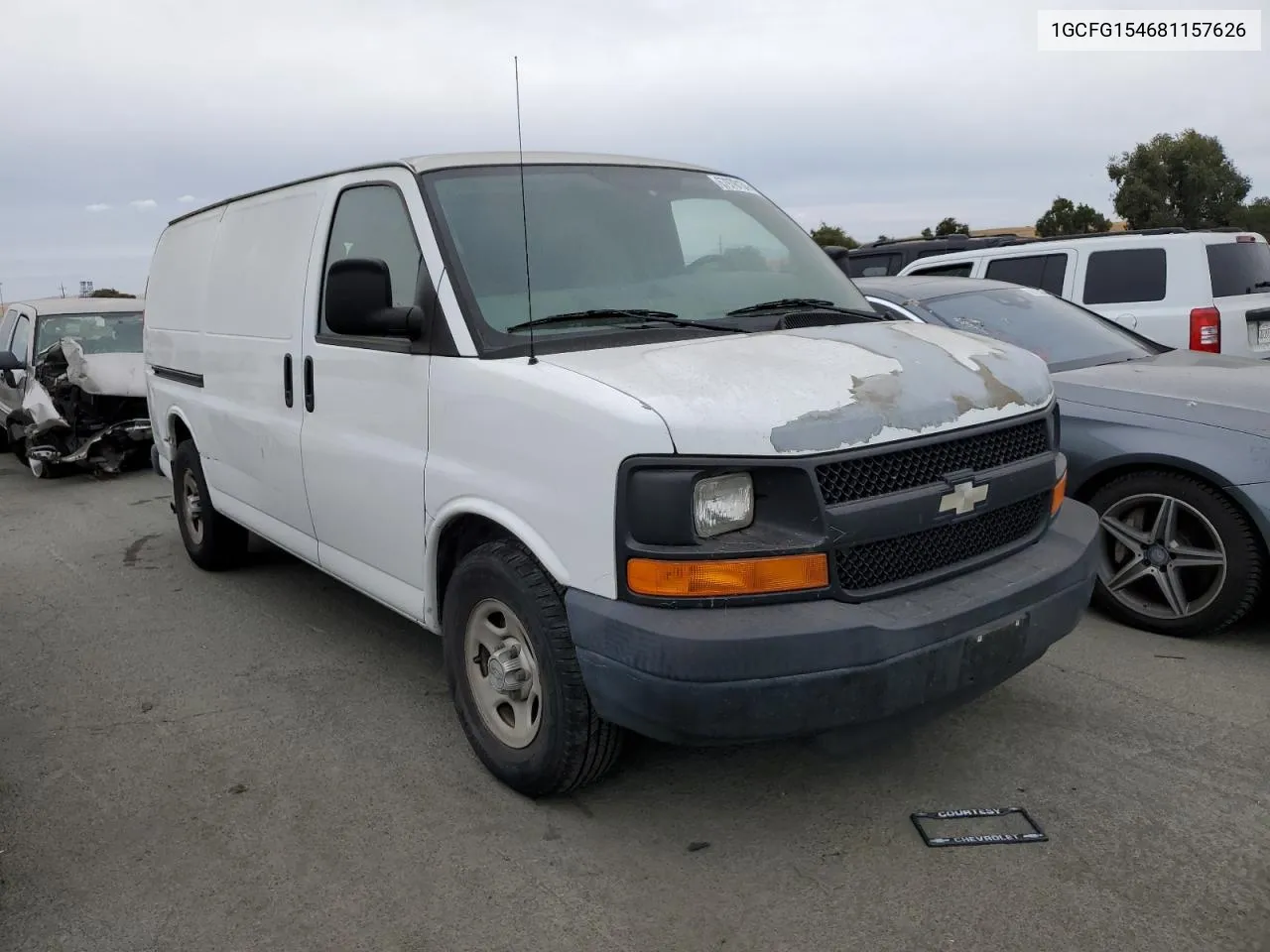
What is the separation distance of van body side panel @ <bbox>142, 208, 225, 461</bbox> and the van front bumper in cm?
362

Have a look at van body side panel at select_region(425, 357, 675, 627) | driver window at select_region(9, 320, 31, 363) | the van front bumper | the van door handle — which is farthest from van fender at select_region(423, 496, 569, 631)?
driver window at select_region(9, 320, 31, 363)

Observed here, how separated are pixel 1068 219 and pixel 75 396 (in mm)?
42305

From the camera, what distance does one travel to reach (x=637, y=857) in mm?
3107

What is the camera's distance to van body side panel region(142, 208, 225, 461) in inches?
223

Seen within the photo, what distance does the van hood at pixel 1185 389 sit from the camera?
4.55m

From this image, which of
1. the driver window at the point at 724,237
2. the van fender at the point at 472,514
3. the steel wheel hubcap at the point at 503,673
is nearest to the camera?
the van fender at the point at 472,514

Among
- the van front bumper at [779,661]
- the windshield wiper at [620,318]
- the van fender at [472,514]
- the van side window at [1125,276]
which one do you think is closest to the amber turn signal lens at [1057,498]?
the van front bumper at [779,661]

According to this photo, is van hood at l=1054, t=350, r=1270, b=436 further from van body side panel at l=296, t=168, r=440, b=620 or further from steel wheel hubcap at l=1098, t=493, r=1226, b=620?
van body side panel at l=296, t=168, r=440, b=620

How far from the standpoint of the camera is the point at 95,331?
11086mm

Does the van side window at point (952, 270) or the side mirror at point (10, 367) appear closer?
the van side window at point (952, 270)

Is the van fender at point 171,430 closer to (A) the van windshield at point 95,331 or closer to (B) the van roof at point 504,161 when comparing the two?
(B) the van roof at point 504,161

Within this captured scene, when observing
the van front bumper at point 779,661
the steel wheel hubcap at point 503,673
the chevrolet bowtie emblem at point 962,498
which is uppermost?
the chevrolet bowtie emblem at point 962,498

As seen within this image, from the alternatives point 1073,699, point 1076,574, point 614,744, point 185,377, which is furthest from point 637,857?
point 185,377

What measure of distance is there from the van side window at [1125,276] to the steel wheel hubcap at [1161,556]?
4254mm
